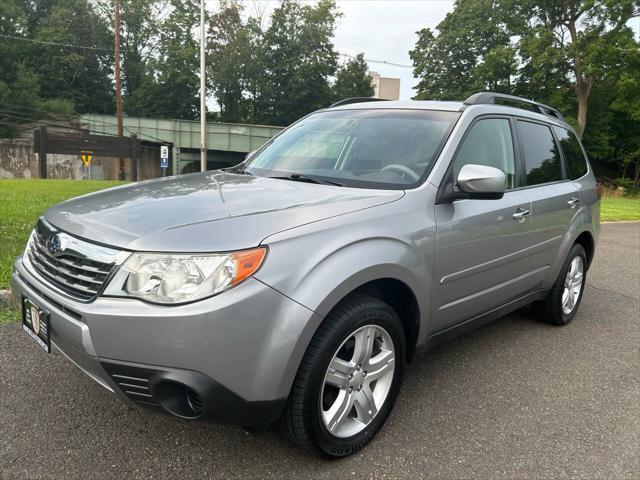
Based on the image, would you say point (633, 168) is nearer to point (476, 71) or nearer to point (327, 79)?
point (476, 71)

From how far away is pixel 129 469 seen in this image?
219 centimetres

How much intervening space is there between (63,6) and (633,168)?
201 feet

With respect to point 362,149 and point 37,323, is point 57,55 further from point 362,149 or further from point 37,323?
point 37,323

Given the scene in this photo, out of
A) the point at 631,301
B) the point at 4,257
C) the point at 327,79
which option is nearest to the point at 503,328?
the point at 631,301

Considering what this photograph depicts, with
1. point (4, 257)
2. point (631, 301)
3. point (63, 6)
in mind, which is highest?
point (63, 6)

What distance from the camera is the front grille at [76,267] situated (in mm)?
1967

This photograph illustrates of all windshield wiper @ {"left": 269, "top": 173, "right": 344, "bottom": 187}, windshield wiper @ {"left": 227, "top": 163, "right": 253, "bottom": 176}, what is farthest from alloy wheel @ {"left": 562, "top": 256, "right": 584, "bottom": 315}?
windshield wiper @ {"left": 227, "top": 163, "right": 253, "bottom": 176}

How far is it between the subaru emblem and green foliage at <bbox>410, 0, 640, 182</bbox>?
2931 cm

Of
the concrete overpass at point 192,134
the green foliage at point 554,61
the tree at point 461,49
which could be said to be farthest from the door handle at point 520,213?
the concrete overpass at point 192,134

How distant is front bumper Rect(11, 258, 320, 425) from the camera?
5.97ft

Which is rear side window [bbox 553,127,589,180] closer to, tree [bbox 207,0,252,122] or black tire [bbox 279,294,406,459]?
black tire [bbox 279,294,406,459]

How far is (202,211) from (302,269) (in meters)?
0.55

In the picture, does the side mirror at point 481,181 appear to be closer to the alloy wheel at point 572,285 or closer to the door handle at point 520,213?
the door handle at point 520,213

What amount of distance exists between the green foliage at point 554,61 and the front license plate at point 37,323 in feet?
96.6
